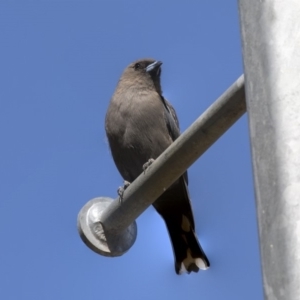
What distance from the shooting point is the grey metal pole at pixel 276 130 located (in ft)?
4.21

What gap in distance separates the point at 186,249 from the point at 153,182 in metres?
3.05

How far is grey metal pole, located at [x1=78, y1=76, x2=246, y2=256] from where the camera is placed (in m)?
2.20

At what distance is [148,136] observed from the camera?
18.8 feet

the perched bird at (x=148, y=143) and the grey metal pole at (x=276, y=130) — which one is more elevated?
the perched bird at (x=148, y=143)

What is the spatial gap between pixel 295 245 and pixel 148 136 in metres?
4.45

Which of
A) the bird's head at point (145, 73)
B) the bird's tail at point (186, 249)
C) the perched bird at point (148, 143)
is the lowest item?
the bird's tail at point (186, 249)

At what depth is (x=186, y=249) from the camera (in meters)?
5.40

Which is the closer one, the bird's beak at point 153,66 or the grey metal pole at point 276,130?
the grey metal pole at point 276,130

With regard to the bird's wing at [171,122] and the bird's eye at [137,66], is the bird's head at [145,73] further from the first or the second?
the bird's wing at [171,122]

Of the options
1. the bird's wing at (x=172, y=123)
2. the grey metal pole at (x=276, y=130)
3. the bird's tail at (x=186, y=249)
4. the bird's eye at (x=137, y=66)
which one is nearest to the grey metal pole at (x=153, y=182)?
the grey metal pole at (x=276, y=130)

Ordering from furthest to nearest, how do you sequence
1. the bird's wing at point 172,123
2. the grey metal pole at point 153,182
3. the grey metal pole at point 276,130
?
the bird's wing at point 172,123, the grey metal pole at point 153,182, the grey metal pole at point 276,130

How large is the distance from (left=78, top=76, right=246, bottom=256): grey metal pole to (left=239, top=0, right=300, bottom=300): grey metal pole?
0.51m

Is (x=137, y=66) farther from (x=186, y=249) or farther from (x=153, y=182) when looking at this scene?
(x=153, y=182)

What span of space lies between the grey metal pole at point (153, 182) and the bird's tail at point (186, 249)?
2.43 metres
